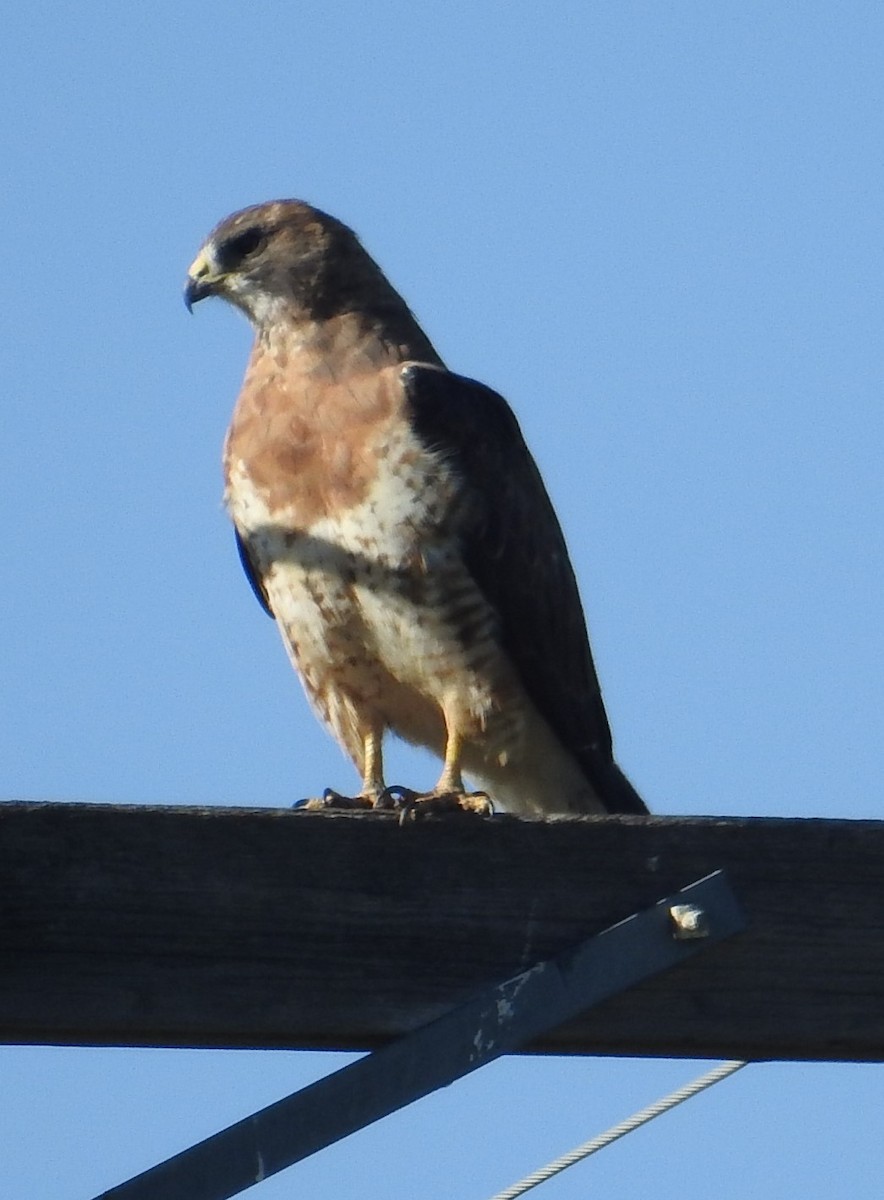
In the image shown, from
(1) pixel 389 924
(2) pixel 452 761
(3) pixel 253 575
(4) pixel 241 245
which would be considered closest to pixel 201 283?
(4) pixel 241 245

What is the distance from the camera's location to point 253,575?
5.12 meters

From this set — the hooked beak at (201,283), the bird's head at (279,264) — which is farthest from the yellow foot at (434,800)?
the hooked beak at (201,283)

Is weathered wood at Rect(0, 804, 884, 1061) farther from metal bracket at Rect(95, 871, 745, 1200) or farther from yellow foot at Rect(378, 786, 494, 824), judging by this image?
yellow foot at Rect(378, 786, 494, 824)

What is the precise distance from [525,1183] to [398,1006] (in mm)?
631

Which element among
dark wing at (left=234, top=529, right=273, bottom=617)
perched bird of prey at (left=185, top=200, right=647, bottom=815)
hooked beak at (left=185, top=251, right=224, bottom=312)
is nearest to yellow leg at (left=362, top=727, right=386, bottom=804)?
perched bird of prey at (left=185, top=200, right=647, bottom=815)

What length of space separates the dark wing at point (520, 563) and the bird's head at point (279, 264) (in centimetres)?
58

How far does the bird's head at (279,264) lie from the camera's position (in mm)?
5426

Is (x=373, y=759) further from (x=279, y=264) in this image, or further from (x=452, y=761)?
(x=279, y=264)

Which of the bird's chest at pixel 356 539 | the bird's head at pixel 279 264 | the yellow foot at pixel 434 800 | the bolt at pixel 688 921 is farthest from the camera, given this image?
the bird's head at pixel 279 264

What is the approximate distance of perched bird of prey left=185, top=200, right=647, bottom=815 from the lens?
182 inches

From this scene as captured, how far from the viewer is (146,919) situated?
249cm

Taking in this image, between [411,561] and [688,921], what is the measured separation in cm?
203

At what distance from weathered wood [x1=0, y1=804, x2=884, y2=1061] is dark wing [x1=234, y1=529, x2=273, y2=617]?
2450 mm

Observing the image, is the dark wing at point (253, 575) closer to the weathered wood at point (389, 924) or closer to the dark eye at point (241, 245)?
the dark eye at point (241, 245)
